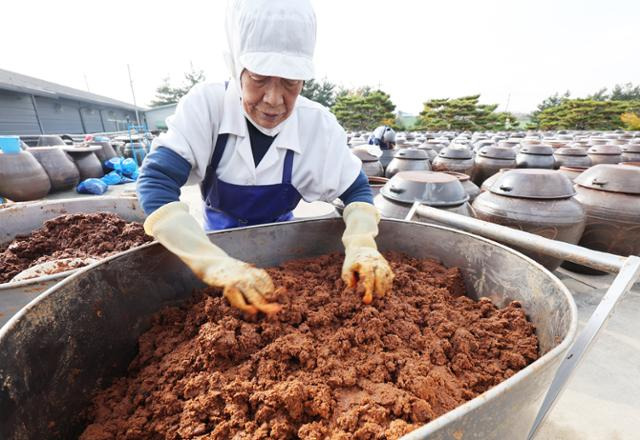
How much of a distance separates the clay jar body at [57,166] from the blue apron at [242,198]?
5.68 meters

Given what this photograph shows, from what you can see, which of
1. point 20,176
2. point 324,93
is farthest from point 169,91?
point 20,176

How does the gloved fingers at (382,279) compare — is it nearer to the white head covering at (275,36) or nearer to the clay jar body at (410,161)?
the white head covering at (275,36)

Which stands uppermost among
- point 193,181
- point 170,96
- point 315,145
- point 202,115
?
point 170,96

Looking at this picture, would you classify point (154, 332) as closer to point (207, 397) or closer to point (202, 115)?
point (207, 397)

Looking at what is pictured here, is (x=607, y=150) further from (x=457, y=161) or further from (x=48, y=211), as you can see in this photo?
(x=48, y=211)

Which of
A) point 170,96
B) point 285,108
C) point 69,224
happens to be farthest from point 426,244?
point 170,96

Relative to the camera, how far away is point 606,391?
6.43 feet

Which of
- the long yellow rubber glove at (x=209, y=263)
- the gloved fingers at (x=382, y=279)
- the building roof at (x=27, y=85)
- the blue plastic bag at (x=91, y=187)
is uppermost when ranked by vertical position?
the building roof at (x=27, y=85)

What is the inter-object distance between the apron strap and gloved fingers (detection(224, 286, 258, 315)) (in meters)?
0.67

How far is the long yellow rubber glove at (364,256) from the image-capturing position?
1016mm

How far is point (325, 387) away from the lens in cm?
72

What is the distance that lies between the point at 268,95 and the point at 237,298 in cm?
70

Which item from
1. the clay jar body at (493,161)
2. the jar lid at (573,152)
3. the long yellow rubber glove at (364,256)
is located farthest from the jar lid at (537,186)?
the jar lid at (573,152)

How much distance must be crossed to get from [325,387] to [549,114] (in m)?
31.5
